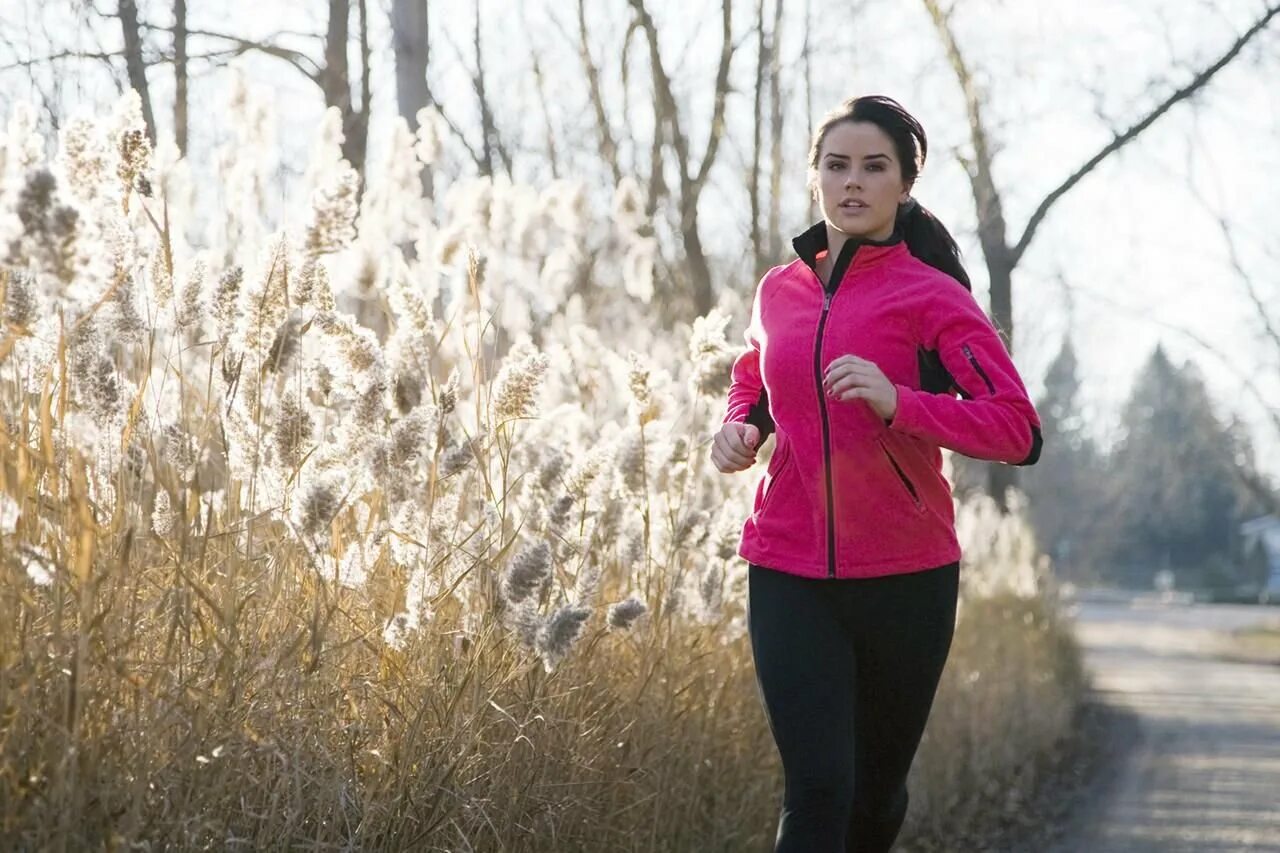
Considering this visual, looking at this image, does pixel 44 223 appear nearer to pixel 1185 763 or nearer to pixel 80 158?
pixel 80 158

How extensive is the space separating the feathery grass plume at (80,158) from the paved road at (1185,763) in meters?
4.86

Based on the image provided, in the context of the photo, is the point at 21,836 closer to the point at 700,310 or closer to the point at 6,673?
the point at 6,673

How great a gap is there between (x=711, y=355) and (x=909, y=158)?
104 centimetres

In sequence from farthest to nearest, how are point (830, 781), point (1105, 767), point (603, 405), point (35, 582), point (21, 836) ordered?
point (1105, 767)
point (603, 405)
point (830, 781)
point (35, 582)
point (21, 836)

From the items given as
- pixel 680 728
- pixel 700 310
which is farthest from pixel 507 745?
pixel 700 310

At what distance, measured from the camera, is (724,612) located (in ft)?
16.3

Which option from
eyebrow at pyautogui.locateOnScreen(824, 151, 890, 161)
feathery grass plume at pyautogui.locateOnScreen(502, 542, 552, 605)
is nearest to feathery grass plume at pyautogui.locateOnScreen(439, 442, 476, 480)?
feathery grass plume at pyautogui.locateOnScreen(502, 542, 552, 605)

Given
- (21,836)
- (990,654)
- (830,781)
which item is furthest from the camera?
(990,654)

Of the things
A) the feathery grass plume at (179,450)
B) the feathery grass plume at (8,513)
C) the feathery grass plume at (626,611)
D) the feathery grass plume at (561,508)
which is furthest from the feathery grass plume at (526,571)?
the feathery grass plume at (8,513)

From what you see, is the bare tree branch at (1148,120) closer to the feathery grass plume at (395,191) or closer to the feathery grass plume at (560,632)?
the feathery grass plume at (395,191)

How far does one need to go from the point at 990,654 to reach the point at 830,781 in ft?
19.6

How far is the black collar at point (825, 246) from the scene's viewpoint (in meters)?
3.36

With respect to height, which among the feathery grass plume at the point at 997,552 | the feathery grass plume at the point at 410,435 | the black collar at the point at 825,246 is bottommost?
the feathery grass plume at the point at 997,552

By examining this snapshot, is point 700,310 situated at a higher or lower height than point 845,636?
higher
